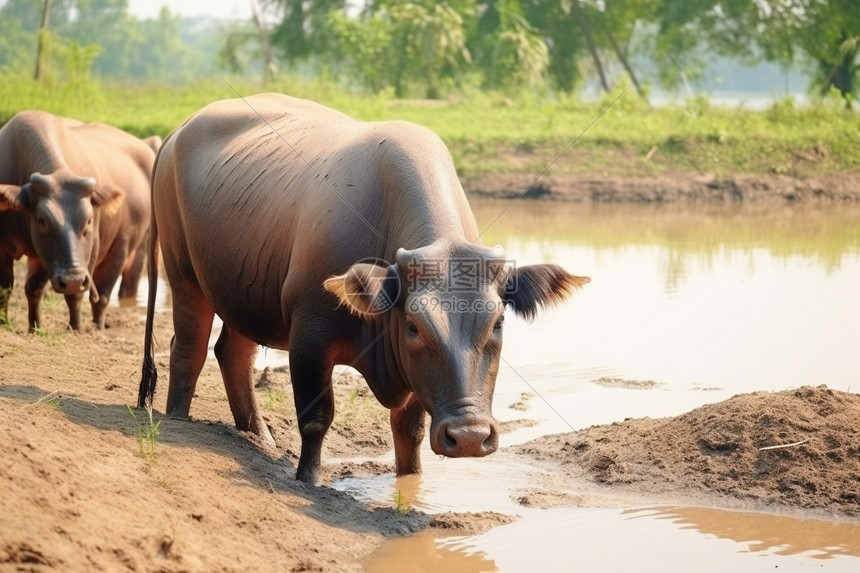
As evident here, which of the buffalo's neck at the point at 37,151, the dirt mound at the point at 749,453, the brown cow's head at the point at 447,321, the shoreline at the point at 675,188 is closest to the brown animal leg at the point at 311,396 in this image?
the brown cow's head at the point at 447,321

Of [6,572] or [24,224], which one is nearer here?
[6,572]

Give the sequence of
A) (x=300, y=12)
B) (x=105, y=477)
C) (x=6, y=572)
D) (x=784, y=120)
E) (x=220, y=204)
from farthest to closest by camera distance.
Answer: (x=300, y=12), (x=784, y=120), (x=220, y=204), (x=105, y=477), (x=6, y=572)

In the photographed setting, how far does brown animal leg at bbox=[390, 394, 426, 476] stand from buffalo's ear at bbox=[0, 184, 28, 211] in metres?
5.56

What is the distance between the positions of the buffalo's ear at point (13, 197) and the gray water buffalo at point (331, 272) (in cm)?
297

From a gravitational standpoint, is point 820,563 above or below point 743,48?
below

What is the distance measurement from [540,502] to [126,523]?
267 centimetres

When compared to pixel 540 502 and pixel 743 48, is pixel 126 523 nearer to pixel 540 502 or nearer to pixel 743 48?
pixel 540 502

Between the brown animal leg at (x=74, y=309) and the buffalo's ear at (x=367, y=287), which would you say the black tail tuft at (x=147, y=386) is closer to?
the buffalo's ear at (x=367, y=287)

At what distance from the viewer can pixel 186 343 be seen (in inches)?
335

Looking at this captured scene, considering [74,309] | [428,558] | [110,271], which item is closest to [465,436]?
[428,558]

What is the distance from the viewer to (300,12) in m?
45.3

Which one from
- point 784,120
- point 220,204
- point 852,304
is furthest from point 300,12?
point 220,204

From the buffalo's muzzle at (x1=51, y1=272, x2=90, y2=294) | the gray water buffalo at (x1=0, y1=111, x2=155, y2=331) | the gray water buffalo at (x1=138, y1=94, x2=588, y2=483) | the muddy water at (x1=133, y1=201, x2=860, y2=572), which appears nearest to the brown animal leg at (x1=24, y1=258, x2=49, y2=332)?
the gray water buffalo at (x1=0, y1=111, x2=155, y2=331)

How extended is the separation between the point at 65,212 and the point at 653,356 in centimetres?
558
